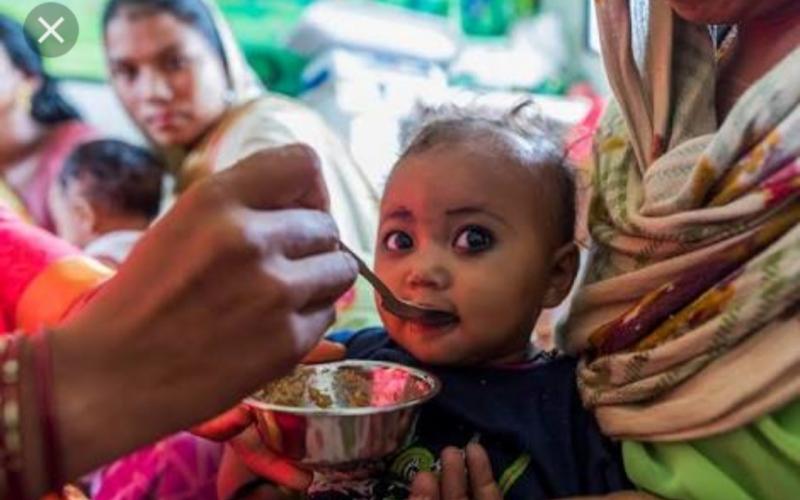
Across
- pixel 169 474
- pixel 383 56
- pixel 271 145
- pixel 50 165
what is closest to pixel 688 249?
pixel 169 474

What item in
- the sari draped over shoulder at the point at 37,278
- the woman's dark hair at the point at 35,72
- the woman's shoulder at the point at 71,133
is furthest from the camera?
the woman's shoulder at the point at 71,133

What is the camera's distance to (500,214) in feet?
3.05

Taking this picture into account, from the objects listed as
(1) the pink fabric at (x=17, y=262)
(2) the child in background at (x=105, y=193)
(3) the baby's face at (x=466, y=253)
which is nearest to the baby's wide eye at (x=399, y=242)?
(3) the baby's face at (x=466, y=253)

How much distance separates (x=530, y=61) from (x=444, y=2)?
0.31 meters

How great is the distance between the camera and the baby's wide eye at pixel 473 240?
919 millimetres

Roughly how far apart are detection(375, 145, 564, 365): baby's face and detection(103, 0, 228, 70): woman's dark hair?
1390 millimetres

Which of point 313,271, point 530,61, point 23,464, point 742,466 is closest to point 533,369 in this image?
point 742,466

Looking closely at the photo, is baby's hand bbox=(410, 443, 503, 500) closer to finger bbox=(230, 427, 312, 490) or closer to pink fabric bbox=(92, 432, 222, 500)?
finger bbox=(230, 427, 312, 490)

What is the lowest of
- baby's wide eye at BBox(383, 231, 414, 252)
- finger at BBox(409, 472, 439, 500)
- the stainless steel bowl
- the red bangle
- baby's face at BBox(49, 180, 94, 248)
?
baby's face at BBox(49, 180, 94, 248)

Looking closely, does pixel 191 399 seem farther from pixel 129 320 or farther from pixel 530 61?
pixel 530 61

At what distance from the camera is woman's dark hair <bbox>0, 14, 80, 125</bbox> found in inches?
85.9

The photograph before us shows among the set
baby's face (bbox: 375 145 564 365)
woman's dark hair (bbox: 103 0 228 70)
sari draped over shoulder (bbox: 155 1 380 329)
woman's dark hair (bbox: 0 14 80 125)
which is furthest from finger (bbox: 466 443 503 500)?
woman's dark hair (bbox: 0 14 80 125)

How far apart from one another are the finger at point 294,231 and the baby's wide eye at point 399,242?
0.27m

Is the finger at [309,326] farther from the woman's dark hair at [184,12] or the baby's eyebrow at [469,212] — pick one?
the woman's dark hair at [184,12]
